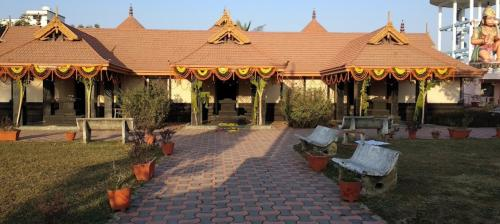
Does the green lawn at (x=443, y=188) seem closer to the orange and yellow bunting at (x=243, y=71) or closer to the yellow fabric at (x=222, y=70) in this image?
the orange and yellow bunting at (x=243, y=71)

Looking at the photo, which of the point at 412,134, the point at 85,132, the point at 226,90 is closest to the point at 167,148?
the point at 85,132

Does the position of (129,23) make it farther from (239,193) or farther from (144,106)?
(239,193)

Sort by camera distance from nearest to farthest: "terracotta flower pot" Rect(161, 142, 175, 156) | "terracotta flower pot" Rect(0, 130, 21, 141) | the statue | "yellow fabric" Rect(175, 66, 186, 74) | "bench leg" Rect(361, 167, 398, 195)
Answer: "bench leg" Rect(361, 167, 398, 195), "terracotta flower pot" Rect(161, 142, 175, 156), "terracotta flower pot" Rect(0, 130, 21, 141), "yellow fabric" Rect(175, 66, 186, 74), the statue

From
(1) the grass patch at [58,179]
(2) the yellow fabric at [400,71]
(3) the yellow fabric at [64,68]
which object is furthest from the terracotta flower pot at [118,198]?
(2) the yellow fabric at [400,71]

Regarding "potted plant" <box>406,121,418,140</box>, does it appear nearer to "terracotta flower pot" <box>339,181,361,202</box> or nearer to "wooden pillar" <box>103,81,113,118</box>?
"terracotta flower pot" <box>339,181,361,202</box>

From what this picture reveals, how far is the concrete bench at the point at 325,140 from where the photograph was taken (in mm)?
8812

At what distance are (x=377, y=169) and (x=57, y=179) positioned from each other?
5.05 metres

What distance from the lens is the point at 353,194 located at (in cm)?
558

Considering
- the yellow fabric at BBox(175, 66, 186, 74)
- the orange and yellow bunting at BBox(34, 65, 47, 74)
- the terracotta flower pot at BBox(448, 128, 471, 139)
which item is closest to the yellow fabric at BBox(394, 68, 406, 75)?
the terracotta flower pot at BBox(448, 128, 471, 139)

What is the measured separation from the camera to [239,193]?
608cm

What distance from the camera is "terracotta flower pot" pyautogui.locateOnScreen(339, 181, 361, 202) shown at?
5564 mm

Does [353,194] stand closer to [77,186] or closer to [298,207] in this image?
[298,207]

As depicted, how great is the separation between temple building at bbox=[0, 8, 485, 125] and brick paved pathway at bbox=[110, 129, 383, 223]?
6932mm

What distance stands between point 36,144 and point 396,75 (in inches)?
494
